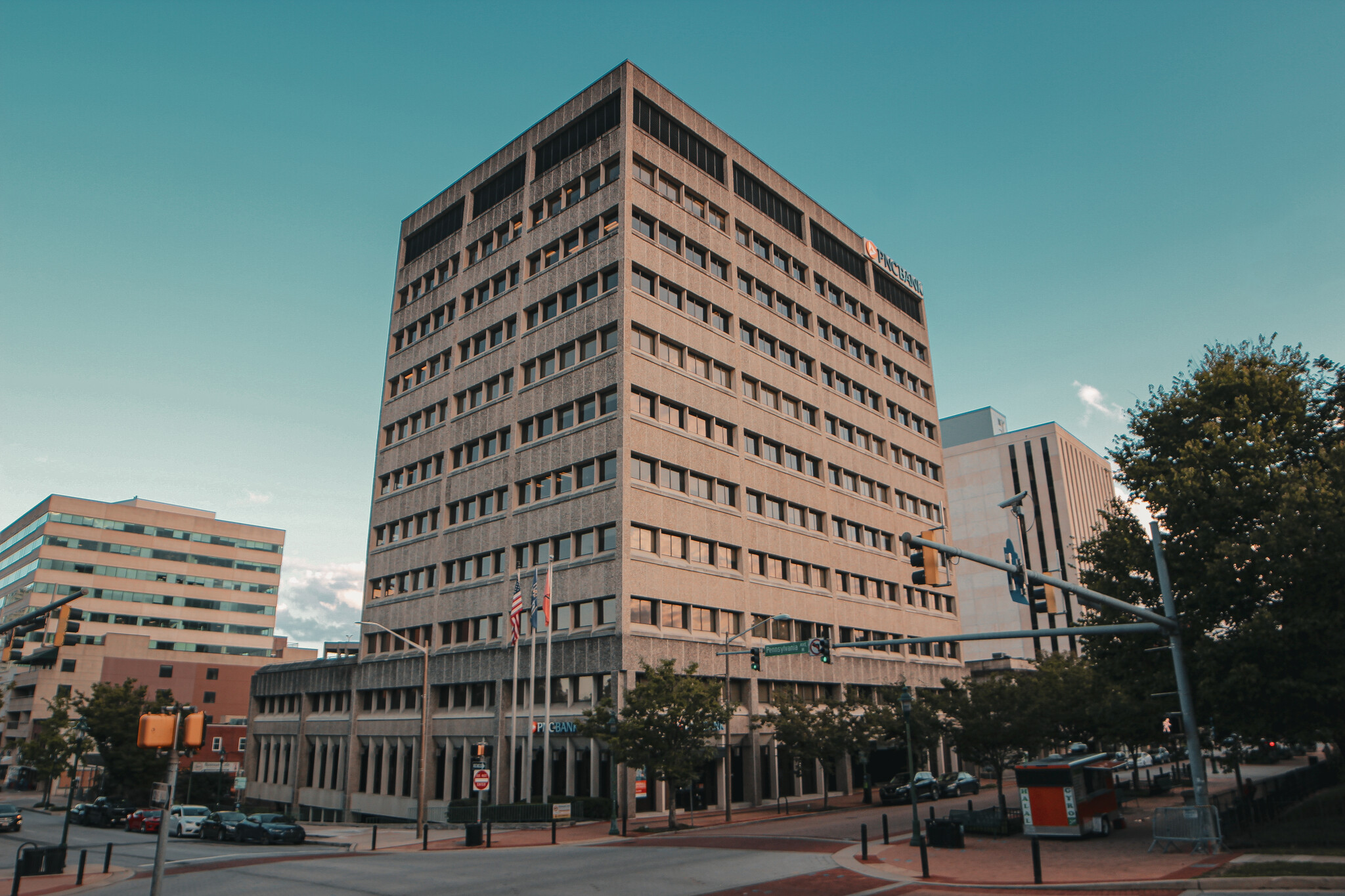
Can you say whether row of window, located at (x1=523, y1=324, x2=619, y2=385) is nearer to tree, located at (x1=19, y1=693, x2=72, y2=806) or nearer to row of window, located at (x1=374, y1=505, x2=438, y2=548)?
row of window, located at (x1=374, y1=505, x2=438, y2=548)

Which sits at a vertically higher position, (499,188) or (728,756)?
(499,188)

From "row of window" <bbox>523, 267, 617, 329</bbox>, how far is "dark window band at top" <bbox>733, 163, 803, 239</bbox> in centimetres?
1531

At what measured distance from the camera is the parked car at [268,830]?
1566 inches

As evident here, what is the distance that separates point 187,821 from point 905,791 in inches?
1497

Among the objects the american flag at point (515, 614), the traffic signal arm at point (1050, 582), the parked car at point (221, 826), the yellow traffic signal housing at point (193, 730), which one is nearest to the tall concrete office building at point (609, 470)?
the american flag at point (515, 614)

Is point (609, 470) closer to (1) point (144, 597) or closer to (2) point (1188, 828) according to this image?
(2) point (1188, 828)

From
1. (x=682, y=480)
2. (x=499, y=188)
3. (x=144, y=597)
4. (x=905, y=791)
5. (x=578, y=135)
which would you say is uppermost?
(x=499, y=188)

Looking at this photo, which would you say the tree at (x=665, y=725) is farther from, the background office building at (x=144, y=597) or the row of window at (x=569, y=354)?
the background office building at (x=144, y=597)

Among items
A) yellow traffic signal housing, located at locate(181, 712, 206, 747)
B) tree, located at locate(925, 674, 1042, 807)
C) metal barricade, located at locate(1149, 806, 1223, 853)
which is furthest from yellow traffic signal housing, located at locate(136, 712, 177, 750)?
tree, located at locate(925, 674, 1042, 807)

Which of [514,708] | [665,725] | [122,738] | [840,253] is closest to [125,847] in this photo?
[514,708]

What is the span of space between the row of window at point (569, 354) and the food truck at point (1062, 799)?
3174cm

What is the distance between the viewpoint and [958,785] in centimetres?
4984

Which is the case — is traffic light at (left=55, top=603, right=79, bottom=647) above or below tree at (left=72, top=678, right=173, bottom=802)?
above

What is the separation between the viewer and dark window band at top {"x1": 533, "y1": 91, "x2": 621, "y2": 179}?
182ft
